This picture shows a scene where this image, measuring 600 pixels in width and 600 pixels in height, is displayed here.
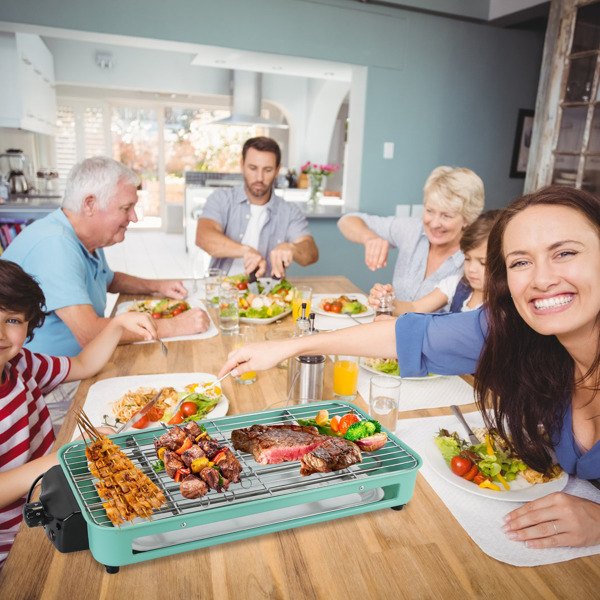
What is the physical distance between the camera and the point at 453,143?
493cm

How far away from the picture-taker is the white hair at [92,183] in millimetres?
2057

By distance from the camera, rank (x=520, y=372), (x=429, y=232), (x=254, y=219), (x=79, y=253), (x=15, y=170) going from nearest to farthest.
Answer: (x=520, y=372) → (x=79, y=253) → (x=429, y=232) → (x=254, y=219) → (x=15, y=170)

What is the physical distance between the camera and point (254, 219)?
335cm

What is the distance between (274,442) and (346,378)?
20.5 inches

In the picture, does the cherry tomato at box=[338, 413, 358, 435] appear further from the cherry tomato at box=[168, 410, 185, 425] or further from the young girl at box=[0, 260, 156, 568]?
the young girl at box=[0, 260, 156, 568]

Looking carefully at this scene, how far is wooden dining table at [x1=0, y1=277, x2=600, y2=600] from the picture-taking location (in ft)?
2.62

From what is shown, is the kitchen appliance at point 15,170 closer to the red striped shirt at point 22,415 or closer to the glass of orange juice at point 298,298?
the glass of orange juice at point 298,298

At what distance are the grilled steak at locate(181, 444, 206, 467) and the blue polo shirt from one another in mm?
1116

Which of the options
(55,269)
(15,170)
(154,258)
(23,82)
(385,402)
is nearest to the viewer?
(385,402)

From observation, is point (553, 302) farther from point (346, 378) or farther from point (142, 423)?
point (142, 423)

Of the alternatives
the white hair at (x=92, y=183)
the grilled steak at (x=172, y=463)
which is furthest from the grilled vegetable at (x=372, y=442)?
the white hair at (x=92, y=183)

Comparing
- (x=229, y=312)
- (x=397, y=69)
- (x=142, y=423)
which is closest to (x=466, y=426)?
(x=142, y=423)

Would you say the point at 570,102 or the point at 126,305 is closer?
the point at 126,305

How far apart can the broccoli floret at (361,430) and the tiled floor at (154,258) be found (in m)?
4.88
